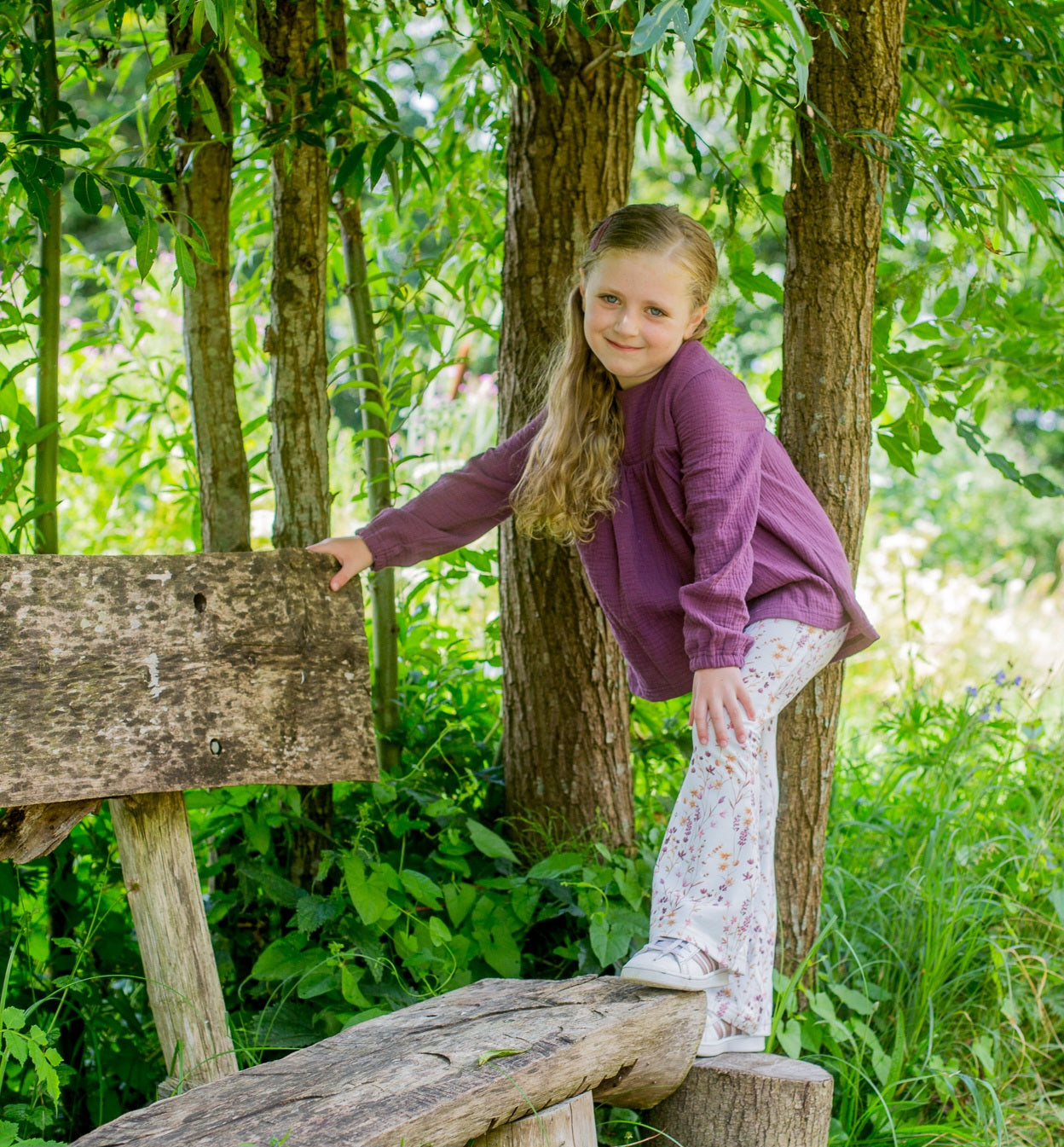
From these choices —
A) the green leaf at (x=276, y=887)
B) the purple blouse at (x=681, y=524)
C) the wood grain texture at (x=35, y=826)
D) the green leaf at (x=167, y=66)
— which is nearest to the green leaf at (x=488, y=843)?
the green leaf at (x=276, y=887)

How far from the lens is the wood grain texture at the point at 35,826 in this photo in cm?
167

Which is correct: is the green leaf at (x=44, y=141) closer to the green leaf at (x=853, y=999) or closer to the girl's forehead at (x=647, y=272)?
the girl's forehead at (x=647, y=272)

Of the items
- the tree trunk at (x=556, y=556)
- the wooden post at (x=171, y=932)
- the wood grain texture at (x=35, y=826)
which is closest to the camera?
the wood grain texture at (x=35, y=826)

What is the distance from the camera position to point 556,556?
2.64 meters

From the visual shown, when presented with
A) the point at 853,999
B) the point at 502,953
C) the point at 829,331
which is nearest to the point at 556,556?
the point at 829,331

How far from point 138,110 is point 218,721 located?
1.54 meters

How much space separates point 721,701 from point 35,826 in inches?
43.3

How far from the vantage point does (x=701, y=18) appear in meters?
1.14

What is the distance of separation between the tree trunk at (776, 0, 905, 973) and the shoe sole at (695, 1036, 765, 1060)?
43cm

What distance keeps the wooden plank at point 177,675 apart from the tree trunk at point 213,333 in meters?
0.52

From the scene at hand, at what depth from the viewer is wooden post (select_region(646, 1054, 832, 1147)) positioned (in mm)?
1859

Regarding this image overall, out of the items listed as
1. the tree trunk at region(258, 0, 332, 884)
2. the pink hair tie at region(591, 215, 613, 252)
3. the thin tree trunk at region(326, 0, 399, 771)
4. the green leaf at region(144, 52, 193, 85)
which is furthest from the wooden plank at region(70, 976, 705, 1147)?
the green leaf at region(144, 52, 193, 85)

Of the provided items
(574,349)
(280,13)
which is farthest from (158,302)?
(574,349)

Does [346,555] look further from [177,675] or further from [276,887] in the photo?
[276,887]
